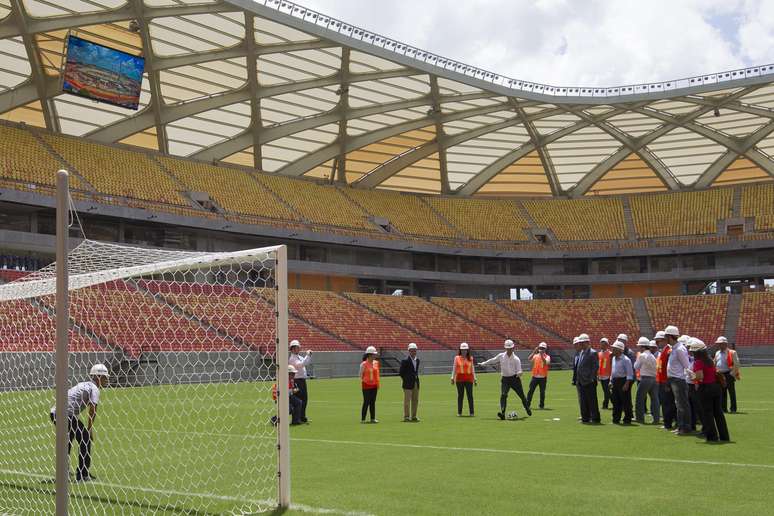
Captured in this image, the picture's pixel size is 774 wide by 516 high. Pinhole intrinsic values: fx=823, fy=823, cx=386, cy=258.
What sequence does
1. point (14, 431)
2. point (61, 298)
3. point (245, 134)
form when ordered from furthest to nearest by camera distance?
point (245, 134), point (14, 431), point (61, 298)

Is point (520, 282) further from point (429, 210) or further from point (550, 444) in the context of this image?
point (550, 444)

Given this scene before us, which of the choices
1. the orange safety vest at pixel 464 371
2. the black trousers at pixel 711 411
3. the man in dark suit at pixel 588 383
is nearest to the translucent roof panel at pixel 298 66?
the orange safety vest at pixel 464 371

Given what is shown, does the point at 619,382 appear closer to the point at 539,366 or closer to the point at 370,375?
the point at 539,366

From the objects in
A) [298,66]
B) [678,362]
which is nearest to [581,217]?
[298,66]

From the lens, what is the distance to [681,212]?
6619 centimetres

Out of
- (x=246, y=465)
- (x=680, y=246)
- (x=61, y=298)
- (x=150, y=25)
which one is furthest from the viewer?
(x=680, y=246)

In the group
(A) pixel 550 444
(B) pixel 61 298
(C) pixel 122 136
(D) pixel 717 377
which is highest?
(C) pixel 122 136

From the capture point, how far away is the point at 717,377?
13.2 m

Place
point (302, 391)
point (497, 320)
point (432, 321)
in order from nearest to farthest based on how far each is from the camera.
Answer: point (302, 391) → point (432, 321) → point (497, 320)

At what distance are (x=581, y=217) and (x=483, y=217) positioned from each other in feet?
27.0

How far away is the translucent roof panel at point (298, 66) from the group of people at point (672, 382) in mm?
27313

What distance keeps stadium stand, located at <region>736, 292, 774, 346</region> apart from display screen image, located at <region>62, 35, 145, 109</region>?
41362 millimetres

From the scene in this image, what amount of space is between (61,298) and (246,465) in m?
5.57

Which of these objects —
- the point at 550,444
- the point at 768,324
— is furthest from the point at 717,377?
the point at 768,324
